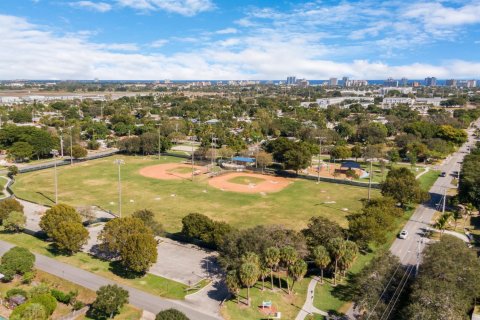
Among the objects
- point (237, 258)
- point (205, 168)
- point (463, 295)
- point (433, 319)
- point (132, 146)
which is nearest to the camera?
point (433, 319)

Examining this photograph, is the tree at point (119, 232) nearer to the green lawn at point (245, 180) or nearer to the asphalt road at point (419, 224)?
the asphalt road at point (419, 224)

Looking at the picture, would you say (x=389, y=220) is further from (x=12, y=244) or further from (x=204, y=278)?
(x=12, y=244)

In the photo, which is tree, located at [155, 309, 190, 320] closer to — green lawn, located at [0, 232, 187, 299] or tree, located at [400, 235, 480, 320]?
green lawn, located at [0, 232, 187, 299]

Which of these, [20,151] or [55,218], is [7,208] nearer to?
[55,218]

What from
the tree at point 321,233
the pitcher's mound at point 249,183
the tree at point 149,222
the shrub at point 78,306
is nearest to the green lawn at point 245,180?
the pitcher's mound at point 249,183

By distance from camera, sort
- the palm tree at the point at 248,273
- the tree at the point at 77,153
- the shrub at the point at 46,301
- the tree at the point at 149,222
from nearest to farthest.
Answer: the shrub at the point at 46,301
the palm tree at the point at 248,273
the tree at the point at 149,222
the tree at the point at 77,153

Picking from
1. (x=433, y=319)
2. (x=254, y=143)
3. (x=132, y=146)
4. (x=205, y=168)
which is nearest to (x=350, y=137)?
(x=254, y=143)
